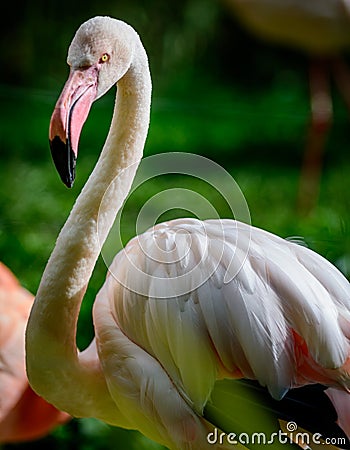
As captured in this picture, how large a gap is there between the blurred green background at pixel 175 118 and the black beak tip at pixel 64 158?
2.89 feet

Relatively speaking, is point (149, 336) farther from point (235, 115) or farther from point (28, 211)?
point (235, 115)

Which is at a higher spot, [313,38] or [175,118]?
[313,38]

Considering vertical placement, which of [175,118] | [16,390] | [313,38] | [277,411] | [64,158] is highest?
[64,158]

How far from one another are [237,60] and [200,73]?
342 mm

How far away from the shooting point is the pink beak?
1371 mm

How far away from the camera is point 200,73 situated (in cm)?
510

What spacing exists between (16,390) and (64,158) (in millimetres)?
695

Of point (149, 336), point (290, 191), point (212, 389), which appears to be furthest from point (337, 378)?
point (290, 191)

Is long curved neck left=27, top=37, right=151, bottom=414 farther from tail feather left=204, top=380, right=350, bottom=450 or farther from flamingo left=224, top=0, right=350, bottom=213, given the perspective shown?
flamingo left=224, top=0, right=350, bottom=213

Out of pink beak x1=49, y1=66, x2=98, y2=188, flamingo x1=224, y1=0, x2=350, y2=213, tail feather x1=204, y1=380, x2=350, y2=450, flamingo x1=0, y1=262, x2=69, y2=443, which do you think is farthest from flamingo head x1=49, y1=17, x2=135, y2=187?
flamingo x1=224, y1=0, x2=350, y2=213

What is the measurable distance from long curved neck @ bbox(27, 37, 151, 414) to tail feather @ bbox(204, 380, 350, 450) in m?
0.27

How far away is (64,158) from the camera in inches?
54.0

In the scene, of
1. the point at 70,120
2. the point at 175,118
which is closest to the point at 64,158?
the point at 70,120

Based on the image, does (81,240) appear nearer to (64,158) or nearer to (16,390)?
(64,158)
